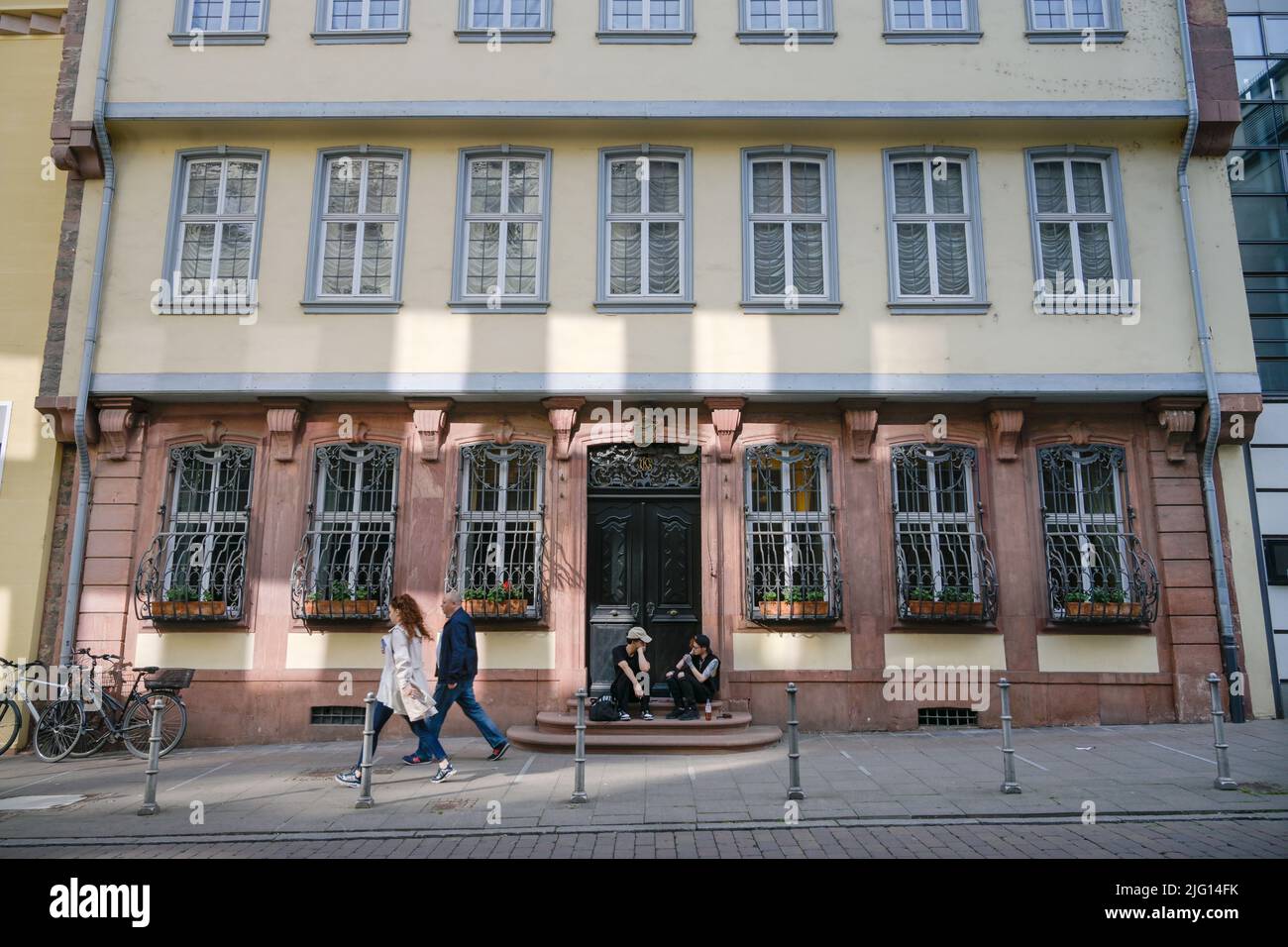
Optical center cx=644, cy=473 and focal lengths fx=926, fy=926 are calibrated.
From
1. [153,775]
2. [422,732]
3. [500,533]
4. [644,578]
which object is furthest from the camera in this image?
[644,578]

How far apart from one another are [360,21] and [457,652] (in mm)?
9258

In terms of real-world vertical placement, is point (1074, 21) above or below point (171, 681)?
above

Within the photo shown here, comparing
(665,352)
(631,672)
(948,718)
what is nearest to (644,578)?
(631,672)

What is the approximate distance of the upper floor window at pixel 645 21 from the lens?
12.9 metres

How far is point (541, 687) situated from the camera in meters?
11.9

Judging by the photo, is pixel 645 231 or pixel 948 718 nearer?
pixel 948 718

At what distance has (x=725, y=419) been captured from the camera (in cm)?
1224

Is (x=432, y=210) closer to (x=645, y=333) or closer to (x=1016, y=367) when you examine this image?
(x=645, y=333)

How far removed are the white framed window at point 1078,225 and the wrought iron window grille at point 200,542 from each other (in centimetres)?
1119

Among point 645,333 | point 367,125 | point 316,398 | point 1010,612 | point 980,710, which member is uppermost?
point 367,125

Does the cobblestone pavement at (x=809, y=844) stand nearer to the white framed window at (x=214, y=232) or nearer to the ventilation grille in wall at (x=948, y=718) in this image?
the ventilation grille in wall at (x=948, y=718)

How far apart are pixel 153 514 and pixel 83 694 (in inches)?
95.1

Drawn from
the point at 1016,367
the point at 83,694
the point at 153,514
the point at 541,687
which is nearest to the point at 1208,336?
the point at 1016,367

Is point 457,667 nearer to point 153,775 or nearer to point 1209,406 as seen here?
point 153,775
